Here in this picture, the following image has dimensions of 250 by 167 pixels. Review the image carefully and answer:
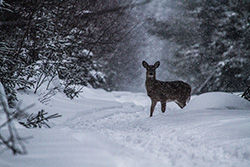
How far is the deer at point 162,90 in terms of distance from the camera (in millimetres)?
Answer: 8211

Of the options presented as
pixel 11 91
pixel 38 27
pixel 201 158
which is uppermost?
pixel 38 27

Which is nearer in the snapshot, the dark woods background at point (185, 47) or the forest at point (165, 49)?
the forest at point (165, 49)

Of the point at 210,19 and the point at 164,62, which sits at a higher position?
the point at 210,19

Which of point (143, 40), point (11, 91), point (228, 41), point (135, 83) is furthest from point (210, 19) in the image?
point (11, 91)

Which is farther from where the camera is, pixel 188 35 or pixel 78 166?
pixel 188 35

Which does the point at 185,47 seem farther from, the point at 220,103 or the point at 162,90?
the point at 220,103

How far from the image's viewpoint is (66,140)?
9.54 feet

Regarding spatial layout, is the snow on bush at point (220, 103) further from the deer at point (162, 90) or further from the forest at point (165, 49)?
the deer at point (162, 90)

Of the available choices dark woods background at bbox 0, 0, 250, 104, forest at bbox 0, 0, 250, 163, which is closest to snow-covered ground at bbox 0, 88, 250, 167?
forest at bbox 0, 0, 250, 163

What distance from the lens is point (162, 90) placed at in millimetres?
8398

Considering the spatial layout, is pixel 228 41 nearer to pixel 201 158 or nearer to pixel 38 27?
pixel 38 27

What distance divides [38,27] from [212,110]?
4.30 meters

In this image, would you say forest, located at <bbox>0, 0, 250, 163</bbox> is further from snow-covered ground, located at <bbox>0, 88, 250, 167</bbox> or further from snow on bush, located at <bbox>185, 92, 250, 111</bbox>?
snow-covered ground, located at <bbox>0, 88, 250, 167</bbox>

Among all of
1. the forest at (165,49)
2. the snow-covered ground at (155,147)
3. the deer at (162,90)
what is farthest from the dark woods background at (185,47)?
the snow-covered ground at (155,147)
